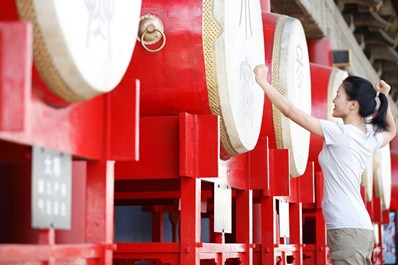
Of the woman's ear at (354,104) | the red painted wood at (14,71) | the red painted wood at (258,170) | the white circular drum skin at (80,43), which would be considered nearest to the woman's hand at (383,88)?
the woman's ear at (354,104)

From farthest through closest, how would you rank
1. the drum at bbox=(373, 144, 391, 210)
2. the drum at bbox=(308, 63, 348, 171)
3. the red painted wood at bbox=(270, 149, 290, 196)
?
the drum at bbox=(373, 144, 391, 210), the drum at bbox=(308, 63, 348, 171), the red painted wood at bbox=(270, 149, 290, 196)

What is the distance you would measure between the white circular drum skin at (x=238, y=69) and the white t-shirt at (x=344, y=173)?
0.34 m

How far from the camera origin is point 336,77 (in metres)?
5.79

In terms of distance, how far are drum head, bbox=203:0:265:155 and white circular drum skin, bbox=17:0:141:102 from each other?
2.70ft

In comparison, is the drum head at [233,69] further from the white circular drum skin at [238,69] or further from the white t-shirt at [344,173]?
the white t-shirt at [344,173]

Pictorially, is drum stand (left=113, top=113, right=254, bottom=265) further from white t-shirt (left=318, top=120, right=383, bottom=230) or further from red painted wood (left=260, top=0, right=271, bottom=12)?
red painted wood (left=260, top=0, right=271, bottom=12)

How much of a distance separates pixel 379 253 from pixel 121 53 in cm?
662

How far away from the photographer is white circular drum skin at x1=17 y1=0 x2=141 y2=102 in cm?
170

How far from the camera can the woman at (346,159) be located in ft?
9.32

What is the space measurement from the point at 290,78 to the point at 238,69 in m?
1.28

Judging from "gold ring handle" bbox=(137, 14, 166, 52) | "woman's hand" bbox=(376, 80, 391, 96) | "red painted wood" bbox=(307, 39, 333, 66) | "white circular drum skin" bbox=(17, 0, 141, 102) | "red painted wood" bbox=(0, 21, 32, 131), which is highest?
"red painted wood" bbox=(307, 39, 333, 66)

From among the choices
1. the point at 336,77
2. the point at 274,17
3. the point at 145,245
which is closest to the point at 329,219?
the point at 145,245

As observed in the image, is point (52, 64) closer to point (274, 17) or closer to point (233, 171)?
point (233, 171)

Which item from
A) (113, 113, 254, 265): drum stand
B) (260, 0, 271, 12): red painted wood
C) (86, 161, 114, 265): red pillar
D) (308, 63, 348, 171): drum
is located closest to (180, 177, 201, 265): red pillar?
(113, 113, 254, 265): drum stand
